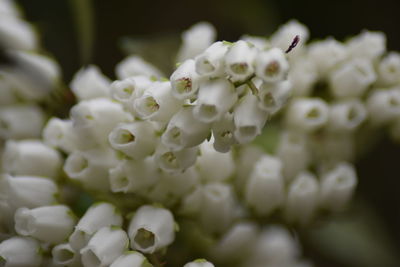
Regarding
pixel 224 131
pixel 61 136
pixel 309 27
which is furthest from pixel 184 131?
pixel 309 27

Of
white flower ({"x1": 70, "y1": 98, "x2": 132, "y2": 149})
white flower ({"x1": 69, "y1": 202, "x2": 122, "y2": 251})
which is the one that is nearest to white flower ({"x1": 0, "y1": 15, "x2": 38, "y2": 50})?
white flower ({"x1": 70, "y1": 98, "x2": 132, "y2": 149})

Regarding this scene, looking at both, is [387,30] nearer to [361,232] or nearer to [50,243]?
[361,232]

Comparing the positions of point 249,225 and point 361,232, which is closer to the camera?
point 249,225

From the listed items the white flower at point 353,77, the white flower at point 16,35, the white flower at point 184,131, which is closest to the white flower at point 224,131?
the white flower at point 184,131

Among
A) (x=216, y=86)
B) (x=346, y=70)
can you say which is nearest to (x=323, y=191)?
(x=346, y=70)

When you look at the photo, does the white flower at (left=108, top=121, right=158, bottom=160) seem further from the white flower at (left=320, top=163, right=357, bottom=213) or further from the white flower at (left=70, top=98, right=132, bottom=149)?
the white flower at (left=320, top=163, right=357, bottom=213)

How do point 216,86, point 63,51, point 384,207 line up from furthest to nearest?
point 384,207 < point 63,51 < point 216,86
